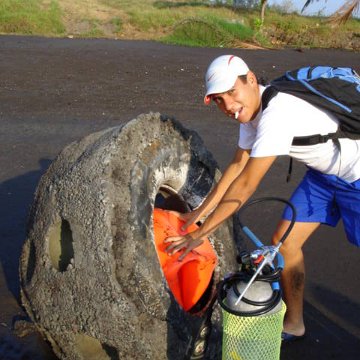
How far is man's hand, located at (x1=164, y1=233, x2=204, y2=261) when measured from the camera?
3136 millimetres

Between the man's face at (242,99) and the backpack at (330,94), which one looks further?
the backpack at (330,94)

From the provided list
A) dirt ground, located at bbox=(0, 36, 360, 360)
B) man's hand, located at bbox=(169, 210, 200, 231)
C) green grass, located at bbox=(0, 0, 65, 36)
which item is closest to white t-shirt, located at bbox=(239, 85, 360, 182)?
man's hand, located at bbox=(169, 210, 200, 231)

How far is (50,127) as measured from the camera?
8242 millimetres

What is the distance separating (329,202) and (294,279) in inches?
21.6

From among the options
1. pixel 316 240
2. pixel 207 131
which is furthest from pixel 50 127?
pixel 316 240

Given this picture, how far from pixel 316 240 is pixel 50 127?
4.47m

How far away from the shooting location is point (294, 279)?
377 cm

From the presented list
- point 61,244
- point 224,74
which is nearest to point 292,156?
point 224,74

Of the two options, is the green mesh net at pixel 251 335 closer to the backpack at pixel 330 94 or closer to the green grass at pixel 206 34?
the backpack at pixel 330 94

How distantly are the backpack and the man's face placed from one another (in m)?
0.07

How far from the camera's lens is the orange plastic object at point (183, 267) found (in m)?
3.29

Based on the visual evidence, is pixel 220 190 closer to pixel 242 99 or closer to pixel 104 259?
pixel 242 99

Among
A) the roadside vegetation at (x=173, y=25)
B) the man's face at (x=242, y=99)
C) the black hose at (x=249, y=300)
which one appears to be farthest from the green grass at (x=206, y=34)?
the black hose at (x=249, y=300)

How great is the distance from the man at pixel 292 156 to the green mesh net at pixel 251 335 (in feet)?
2.06
